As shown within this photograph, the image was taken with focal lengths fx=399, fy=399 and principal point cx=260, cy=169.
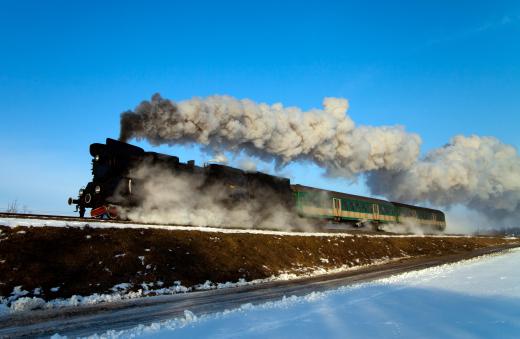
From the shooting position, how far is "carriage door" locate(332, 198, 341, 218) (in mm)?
32969

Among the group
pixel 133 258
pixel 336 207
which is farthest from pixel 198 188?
pixel 336 207

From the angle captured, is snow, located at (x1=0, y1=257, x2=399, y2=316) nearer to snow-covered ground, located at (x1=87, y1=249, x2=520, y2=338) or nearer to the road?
the road

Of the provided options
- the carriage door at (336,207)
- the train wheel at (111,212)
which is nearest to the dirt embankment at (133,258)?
the train wheel at (111,212)

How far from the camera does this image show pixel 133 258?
1341 centimetres

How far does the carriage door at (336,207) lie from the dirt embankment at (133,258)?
10694 millimetres

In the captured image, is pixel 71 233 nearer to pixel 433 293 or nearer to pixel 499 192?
pixel 433 293

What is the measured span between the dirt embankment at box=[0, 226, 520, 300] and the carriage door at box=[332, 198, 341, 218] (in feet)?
35.1

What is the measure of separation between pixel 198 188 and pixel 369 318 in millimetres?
13823

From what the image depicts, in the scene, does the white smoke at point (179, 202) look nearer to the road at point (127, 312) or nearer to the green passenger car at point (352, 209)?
the road at point (127, 312)

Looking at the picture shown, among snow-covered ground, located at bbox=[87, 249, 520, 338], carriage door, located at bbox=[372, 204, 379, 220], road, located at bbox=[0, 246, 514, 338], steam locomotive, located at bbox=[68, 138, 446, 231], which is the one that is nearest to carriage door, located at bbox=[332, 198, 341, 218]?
steam locomotive, located at bbox=[68, 138, 446, 231]

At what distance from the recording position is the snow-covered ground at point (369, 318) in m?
6.12

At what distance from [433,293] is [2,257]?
11.6 m

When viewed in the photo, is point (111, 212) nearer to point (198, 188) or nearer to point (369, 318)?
point (198, 188)

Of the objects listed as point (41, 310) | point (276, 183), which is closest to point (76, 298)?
point (41, 310)
